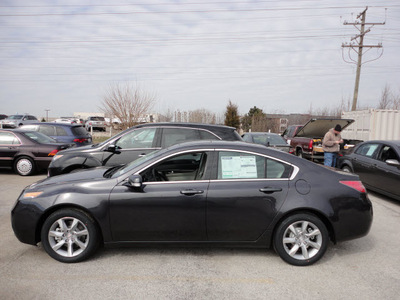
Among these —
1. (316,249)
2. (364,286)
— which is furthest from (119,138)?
(364,286)

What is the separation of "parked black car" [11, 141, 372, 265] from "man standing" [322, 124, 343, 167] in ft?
17.2

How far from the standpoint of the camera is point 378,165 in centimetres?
673

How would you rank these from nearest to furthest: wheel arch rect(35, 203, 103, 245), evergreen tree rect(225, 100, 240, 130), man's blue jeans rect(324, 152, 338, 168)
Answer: wheel arch rect(35, 203, 103, 245) < man's blue jeans rect(324, 152, 338, 168) < evergreen tree rect(225, 100, 240, 130)

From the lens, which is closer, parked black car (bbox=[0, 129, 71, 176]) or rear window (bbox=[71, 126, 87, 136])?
parked black car (bbox=[0, 129, 71, 176])

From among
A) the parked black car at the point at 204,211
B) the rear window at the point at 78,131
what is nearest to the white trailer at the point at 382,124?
the parked black car at the point at 204,211

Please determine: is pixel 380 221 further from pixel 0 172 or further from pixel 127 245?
pixel 0 172

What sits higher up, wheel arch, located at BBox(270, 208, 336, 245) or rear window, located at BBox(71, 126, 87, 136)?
rear window, located at BBox(71, 126, 87, 136)

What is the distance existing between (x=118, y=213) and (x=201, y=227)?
3.27 ft

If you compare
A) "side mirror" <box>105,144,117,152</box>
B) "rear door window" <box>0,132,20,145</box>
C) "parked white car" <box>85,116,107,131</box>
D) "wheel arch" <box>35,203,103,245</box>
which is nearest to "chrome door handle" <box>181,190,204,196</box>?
"wheel arch" <box>35,203,103,245</box>

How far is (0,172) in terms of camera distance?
9.60 metres

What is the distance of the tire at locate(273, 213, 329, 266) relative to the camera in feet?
11.4

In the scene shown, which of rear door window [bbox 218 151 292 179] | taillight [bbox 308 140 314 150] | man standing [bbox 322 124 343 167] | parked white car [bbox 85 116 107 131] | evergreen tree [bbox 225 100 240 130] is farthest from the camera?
evergreen tree [bbox 225 100 240 130]

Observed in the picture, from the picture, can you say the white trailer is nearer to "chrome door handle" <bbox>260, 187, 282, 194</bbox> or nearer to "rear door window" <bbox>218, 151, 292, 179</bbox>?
"rear door window" <bbox>218, 151, 292, 179</bbox>

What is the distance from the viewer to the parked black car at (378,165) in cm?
620
